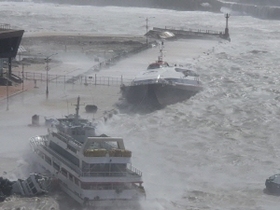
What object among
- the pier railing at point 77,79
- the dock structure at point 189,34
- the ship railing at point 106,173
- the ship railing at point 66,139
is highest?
the ship railing at point 66,139

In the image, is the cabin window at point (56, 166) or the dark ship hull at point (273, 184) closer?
the cabin window at point (56, 166)

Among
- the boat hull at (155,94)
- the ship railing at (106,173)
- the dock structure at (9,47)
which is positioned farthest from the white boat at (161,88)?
the ship railing at (106,173)

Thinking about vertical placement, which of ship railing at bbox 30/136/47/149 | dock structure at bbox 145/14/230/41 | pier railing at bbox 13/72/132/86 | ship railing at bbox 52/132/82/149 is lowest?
dock structure at bbox 145/14/230/41

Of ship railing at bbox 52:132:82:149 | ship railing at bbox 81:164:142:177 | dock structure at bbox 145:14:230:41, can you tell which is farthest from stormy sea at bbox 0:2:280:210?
dock structure at bbox 145:14:230:41

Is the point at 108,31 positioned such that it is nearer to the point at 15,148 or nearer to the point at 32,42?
the point at 32,42

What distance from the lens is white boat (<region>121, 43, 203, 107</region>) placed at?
163 ft

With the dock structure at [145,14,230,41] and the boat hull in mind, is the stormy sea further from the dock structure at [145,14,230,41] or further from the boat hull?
the dock structure at [145,14,230,41]

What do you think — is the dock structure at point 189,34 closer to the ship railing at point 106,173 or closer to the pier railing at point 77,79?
the pier railing at point 77,79

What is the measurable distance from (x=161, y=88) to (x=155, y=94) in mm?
690

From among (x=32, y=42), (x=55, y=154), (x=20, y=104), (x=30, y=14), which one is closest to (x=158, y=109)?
(x=20, y=104)

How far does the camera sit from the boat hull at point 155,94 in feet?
162

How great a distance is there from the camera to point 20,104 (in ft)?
152

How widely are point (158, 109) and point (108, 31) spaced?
50673mm

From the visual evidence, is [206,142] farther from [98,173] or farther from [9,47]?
[9,47]
